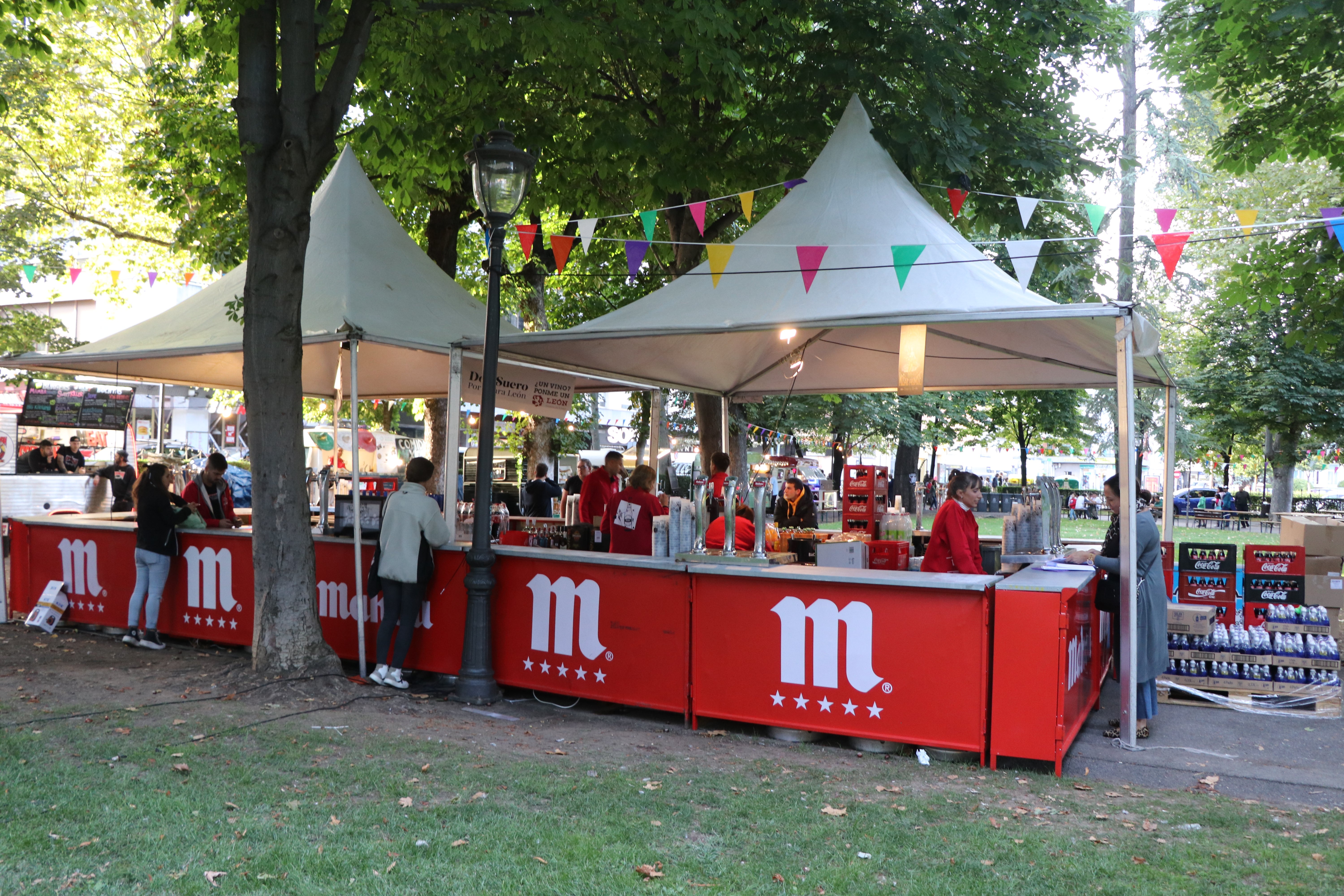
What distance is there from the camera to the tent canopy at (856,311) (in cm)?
680

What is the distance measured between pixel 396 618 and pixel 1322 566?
A: 8231 millimetres

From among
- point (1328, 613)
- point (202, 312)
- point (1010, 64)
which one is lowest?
point (1328, 613)

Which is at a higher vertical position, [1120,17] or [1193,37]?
[1120,17]

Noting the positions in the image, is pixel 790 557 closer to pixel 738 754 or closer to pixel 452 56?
pixel 738 754

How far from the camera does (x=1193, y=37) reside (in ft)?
35.8

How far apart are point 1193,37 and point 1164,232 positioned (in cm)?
538

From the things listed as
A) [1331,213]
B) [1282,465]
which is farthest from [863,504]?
[1282,465]

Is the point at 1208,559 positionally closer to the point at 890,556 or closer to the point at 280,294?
the point at 890,556

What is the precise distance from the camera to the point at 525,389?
9.68 metres

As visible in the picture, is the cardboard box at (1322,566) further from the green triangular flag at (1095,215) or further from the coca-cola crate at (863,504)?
the green triangular flag at (1095,215)

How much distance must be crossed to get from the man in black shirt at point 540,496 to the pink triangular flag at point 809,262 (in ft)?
29.4

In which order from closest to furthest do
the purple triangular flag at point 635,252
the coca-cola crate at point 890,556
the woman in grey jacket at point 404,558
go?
the coca-cola crate at point 890,556 < the woman in grey jacket at point 404,558 < the purple triangular flag at point 635,252

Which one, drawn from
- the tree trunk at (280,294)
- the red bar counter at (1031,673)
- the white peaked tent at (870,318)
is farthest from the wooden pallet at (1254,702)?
the tree trunk at (280,294)

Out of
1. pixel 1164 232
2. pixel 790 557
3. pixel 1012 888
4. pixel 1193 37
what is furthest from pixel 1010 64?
pixel 1012 888
